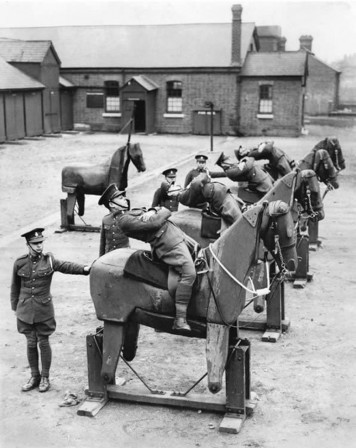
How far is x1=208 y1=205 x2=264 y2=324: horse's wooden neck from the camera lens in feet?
21.8

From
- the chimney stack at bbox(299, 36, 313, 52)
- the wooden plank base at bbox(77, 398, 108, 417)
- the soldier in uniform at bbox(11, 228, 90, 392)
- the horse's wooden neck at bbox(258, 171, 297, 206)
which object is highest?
the chimney stack at bbox(299, 36, 313, 52)

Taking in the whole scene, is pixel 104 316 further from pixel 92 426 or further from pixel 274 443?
pixel 274 443

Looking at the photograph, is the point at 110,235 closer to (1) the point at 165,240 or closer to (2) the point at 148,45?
(1) the point at 165,240

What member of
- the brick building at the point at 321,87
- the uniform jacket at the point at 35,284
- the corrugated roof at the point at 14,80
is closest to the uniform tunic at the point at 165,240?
the uniform jacket at the point at 35,284

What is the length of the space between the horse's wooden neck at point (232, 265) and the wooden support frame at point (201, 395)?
17.8 inches

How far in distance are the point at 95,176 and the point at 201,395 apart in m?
9.17

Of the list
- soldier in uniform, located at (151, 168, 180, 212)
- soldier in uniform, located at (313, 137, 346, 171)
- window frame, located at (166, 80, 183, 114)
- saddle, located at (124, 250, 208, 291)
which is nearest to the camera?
saddle, located at (124, 250, 208, 291)

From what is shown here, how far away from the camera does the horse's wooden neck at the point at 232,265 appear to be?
664cm

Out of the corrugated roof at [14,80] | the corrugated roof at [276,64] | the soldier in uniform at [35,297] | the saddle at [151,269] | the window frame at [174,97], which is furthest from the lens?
the window frame at [174,97]

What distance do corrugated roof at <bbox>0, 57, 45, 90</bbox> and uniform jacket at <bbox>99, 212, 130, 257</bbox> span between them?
26.3 metres

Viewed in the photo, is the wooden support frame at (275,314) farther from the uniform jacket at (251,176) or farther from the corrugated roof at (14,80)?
the corrugated roof at (14,80)

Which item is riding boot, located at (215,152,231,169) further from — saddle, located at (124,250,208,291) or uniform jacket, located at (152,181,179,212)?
saddle, located at (124,250,208,291)

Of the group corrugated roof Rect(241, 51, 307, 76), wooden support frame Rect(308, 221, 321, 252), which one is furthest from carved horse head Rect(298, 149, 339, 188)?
corrugated roof Rect(241, 51, 307, 76)

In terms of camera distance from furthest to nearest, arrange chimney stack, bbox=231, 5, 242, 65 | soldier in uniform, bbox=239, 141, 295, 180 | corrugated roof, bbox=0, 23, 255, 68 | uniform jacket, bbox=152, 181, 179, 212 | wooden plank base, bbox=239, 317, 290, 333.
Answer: corrugated roof, bbox=0, 23, 255, 68, chimney stack, bbox=231, 5, 242, 65, soldier in uniform, bbox=239, 141, 295, 180, uniform jacket, bbox=152, 181, 179, 212, wooden plank base, bbox=239, 317, 290, 333
